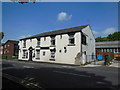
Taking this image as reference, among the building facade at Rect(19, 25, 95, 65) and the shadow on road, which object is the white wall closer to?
the building facade at Rect(19, 25, 95, 65)

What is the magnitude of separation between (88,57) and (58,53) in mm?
6061

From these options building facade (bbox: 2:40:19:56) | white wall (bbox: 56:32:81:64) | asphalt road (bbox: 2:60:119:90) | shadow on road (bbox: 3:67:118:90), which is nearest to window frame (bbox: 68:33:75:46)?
white wall (bbox: 56:32:81:64)

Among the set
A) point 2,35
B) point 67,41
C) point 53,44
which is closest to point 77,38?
point 67,41

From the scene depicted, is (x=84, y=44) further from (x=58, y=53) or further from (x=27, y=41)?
(x=27, y=41)

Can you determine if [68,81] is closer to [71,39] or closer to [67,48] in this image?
[67,48]

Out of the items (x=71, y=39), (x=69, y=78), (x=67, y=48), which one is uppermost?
(x=71, y=39)

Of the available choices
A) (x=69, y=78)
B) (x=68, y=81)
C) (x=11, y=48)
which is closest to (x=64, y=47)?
(x=69, y=78)

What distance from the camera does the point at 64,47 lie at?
22938 millimetres

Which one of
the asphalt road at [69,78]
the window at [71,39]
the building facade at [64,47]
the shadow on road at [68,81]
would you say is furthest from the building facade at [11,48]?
the shadow on road at [68,81]

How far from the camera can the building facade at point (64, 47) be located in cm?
2120

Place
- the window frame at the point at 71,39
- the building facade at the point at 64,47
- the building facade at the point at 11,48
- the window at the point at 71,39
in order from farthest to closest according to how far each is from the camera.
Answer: the building facade at the point at 11,48 → the window at the point at 71,39 → the window frame at the point at 71,39 → the building facade at the point at 64,47

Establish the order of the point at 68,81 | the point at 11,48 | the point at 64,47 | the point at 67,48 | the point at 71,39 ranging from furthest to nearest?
the point at 11,48 < the point at 64,47 < the point at 71,39 < the point at 67,48 < the point at 68,81

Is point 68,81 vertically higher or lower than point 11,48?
lower

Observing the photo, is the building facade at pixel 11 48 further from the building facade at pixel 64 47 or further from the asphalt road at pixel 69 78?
the asphalt road at pixel 69 78
